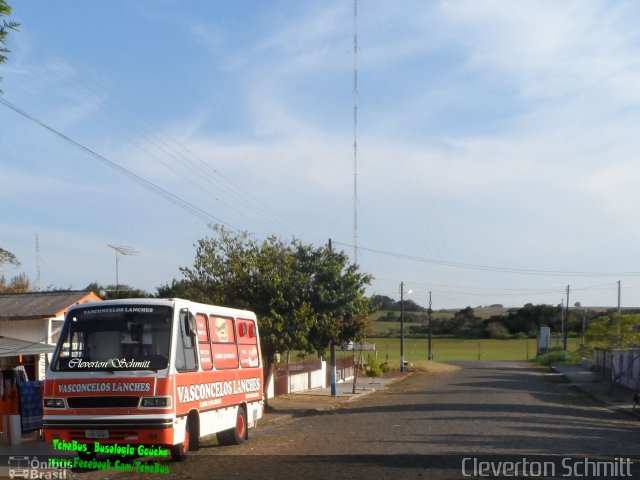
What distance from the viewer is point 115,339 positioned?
46.3ft

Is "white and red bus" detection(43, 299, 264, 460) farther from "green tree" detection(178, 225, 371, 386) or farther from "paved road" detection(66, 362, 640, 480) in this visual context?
"green tree" detection(178, 225, 371, 386)

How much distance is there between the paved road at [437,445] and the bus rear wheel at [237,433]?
0.90ft

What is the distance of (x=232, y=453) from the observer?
1622cm

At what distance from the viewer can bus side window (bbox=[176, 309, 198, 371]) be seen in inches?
560

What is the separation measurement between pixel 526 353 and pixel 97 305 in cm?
9056

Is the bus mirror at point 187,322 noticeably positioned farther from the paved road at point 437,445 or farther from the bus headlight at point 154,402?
the paved road at point 437,445

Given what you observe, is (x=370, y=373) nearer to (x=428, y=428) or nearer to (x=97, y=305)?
(x=428, y=428)

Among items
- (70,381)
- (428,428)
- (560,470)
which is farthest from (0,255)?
(428,428)

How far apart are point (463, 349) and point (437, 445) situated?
91.7m

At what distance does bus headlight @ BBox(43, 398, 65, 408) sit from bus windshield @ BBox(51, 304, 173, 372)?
20.3 inches

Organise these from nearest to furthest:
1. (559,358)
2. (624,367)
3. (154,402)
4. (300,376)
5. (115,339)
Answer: (154,402) → (115,339) → (300,376) → (624,367) → (559,358)

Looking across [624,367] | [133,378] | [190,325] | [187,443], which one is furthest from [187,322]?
[624,367]

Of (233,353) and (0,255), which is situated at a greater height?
(0,255)

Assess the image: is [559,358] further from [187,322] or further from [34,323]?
[187,322]
